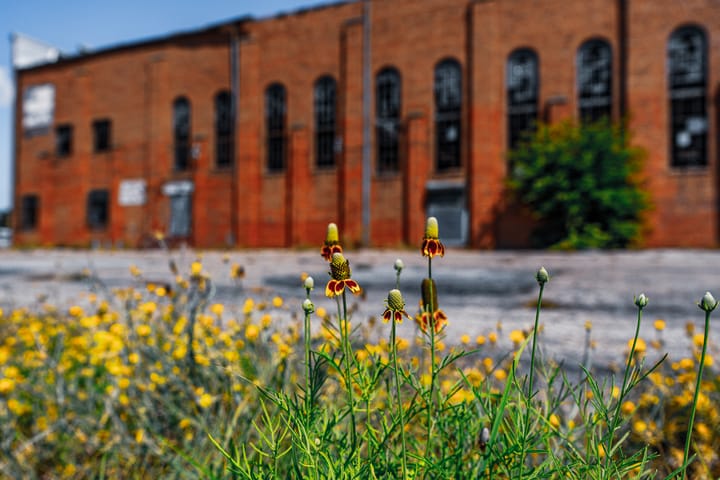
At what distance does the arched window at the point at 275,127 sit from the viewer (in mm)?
23859

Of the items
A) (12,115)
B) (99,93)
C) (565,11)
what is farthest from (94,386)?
(12,115)

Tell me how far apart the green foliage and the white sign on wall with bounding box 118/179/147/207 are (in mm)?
18727

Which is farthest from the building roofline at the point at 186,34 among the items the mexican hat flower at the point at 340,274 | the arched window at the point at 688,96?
the mexican hat flower at the point at 340,274

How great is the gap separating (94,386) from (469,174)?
18.7 metres

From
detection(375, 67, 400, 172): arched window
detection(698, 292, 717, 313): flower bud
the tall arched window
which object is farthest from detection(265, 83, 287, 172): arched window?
detection(698, 292, 717, 313): flower bud

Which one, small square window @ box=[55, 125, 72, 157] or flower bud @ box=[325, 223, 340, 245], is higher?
small square window @ box=[55, 125, 72, 157]

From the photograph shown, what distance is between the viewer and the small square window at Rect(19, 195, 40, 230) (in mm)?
29828

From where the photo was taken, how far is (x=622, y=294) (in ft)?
19.7

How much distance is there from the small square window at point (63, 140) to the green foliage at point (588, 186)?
2452 cm

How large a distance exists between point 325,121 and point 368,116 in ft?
7.43

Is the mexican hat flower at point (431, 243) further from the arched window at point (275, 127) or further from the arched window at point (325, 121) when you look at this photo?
the arched window at point (275, 127)

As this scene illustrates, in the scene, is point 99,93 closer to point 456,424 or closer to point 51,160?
point 51,160

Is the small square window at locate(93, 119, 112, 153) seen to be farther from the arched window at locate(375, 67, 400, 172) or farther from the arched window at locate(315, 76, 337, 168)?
the arched window at locate(375, 67, 400, 172)

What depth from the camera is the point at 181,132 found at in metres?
26.2
